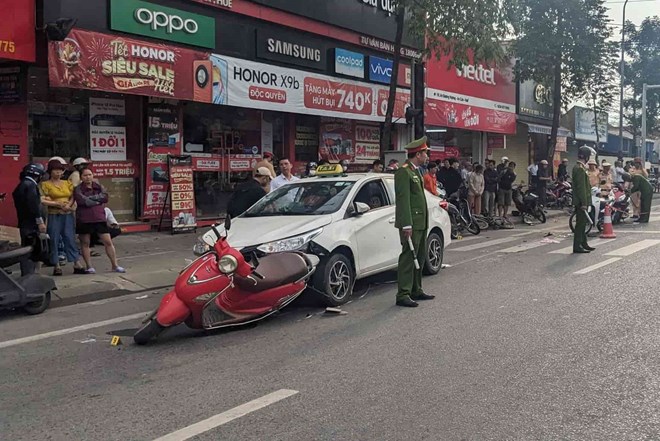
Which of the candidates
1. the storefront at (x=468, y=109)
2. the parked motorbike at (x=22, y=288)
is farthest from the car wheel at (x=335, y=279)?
the storefront at (x=468, y=109)

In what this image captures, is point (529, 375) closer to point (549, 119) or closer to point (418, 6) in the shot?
point (418, 6)

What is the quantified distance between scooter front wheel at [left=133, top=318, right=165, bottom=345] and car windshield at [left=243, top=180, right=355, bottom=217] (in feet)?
8.85

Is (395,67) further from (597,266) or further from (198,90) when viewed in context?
(597,266)

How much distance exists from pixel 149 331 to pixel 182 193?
8374 mm

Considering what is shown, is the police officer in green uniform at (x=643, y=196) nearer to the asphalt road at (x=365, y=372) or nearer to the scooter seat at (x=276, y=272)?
the asphalt road at (x=365, y=372)

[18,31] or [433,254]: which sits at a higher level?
[18,31]

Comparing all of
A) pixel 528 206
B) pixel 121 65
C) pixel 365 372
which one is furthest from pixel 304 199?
pixel 528 206

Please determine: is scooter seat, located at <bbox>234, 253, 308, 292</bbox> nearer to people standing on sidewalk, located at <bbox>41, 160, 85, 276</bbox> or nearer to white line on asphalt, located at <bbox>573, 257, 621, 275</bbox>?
people standing on sidewalk, located at <bbox>41, 160, 85, 276</bbox>

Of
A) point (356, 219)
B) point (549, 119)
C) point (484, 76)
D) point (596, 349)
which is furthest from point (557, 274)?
point (549, 119)

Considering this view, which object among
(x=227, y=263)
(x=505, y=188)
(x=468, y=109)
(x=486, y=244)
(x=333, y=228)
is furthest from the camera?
(x=468, y=109)

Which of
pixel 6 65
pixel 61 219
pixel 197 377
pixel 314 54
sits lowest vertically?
pixel 197 377

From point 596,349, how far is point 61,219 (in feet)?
25.7

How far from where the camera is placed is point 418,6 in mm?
16000

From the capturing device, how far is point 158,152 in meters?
14.2
